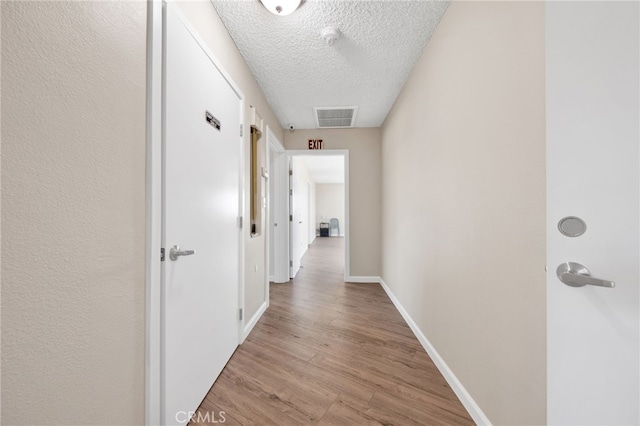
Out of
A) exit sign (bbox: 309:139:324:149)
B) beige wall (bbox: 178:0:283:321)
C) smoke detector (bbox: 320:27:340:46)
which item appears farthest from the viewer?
exit sign (bbox: 309:139:324:149)

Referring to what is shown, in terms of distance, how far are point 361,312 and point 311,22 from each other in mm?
2694

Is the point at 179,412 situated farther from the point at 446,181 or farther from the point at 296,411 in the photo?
the point at 446,181

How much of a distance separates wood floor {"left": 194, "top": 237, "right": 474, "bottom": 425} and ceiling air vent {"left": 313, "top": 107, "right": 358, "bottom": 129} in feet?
8.14

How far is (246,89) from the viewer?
2.24 m

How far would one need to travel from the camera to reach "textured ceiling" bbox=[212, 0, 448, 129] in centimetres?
164

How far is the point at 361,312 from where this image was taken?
2.71 metres

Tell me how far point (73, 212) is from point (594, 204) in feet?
4.44

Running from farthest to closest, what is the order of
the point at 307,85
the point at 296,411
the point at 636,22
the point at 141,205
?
the point at 307,85 → the point at 296,411 → the point at 141,205 → the point at 636,22

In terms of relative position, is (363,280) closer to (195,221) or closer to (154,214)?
(195,221)

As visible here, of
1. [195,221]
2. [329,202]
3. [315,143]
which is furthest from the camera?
[329,202]

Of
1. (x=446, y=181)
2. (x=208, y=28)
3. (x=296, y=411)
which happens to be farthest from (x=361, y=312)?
(x=208, y=28)

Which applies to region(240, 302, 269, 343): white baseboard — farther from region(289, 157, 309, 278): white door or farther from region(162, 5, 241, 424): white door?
region(289, 157, 309, 278): white door

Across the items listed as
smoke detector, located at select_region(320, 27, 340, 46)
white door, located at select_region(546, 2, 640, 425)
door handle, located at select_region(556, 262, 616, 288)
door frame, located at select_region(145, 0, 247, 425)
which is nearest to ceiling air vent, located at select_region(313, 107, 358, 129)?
smoke detector, located at select_region(320, 27, 340, 46)

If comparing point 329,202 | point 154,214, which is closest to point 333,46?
point 154,214
